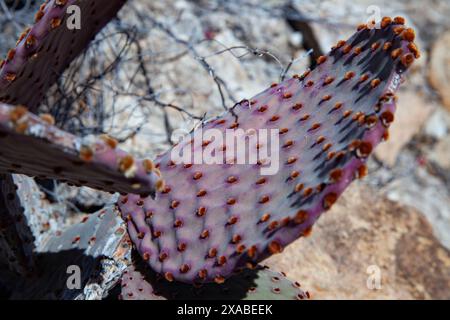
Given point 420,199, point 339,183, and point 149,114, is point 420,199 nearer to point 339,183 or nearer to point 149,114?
point 149,114

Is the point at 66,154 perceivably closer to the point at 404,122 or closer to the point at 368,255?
the point at 368,255

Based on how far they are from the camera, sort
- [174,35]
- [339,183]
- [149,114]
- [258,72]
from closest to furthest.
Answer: [339,183] → [149,114] → [174,35] → [258,72]

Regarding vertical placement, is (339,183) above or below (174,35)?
below

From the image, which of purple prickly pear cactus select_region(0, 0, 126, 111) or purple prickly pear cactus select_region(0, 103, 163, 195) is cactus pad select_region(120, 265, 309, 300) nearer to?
purple prickly pear cactus select_region(0, 103, 163, 195)

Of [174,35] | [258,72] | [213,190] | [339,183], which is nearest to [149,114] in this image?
[174,35]

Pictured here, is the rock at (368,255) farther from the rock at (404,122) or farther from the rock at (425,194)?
the rock at (404,122)
